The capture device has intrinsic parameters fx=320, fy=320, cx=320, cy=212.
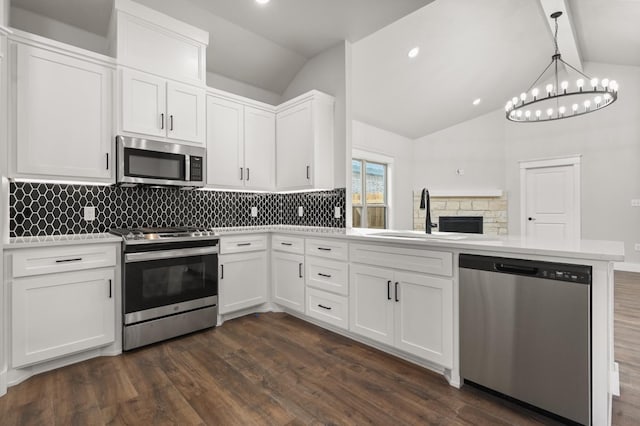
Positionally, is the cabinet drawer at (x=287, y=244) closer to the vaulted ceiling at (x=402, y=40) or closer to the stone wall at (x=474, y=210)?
the vaulted ceiling at (x=402, y=40)

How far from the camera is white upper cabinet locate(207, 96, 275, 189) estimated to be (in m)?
3.29

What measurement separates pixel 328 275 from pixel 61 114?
2.43m

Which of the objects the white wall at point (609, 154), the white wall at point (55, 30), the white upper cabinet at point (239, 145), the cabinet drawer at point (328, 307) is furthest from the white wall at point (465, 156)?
the white wall at point (55, 30)

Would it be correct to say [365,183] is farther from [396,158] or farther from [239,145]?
[239,145]

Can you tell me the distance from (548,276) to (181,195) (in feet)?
10.4

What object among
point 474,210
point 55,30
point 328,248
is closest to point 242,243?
point 328,248

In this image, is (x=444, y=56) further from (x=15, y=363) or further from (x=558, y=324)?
(x=15, y=363)

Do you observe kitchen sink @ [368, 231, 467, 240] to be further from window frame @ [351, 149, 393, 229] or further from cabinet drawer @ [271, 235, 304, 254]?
window frame @ [351, 149, 393, 229]

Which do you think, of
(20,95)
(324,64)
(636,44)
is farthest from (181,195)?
(636,44)

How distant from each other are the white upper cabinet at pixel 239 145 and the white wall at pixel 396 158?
2.75m

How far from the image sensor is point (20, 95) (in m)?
2.21

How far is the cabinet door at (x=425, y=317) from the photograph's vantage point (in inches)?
81.0

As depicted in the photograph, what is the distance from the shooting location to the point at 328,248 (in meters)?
2.88

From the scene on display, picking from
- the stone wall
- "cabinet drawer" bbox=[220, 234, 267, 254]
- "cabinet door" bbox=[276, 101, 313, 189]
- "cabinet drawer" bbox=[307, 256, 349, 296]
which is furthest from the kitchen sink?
the stone wall
